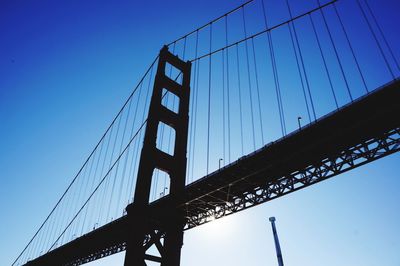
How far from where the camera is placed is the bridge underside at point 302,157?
12180 mm

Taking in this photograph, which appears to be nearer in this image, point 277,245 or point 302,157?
point 302,157

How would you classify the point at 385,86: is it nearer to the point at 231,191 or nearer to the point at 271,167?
the point at 271,167

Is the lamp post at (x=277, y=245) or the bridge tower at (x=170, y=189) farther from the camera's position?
the lamp post at (x=277, y=245)

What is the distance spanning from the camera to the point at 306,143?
1346cm

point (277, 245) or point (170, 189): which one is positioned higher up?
point (170, 189)

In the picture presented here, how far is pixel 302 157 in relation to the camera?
46.4 ft

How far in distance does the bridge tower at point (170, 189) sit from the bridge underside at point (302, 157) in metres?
0.70

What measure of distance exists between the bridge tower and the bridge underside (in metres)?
0.70

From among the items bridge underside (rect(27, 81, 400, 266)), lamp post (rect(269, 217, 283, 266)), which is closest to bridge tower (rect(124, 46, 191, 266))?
bridge underside (rect(27, 81, 400, 266))

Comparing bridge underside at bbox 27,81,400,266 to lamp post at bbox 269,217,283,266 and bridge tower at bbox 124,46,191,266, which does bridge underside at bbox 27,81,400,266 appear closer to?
bridge tower at bbox 124,46,191,266

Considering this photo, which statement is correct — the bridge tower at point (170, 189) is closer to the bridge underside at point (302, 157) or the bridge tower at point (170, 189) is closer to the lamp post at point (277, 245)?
the bridge underside at point (302, 157)

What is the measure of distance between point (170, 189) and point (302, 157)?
645 cm

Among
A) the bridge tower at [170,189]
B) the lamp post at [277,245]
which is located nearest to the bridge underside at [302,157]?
the bridge tower at [170,189]

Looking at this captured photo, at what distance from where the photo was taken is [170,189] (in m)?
15.5
